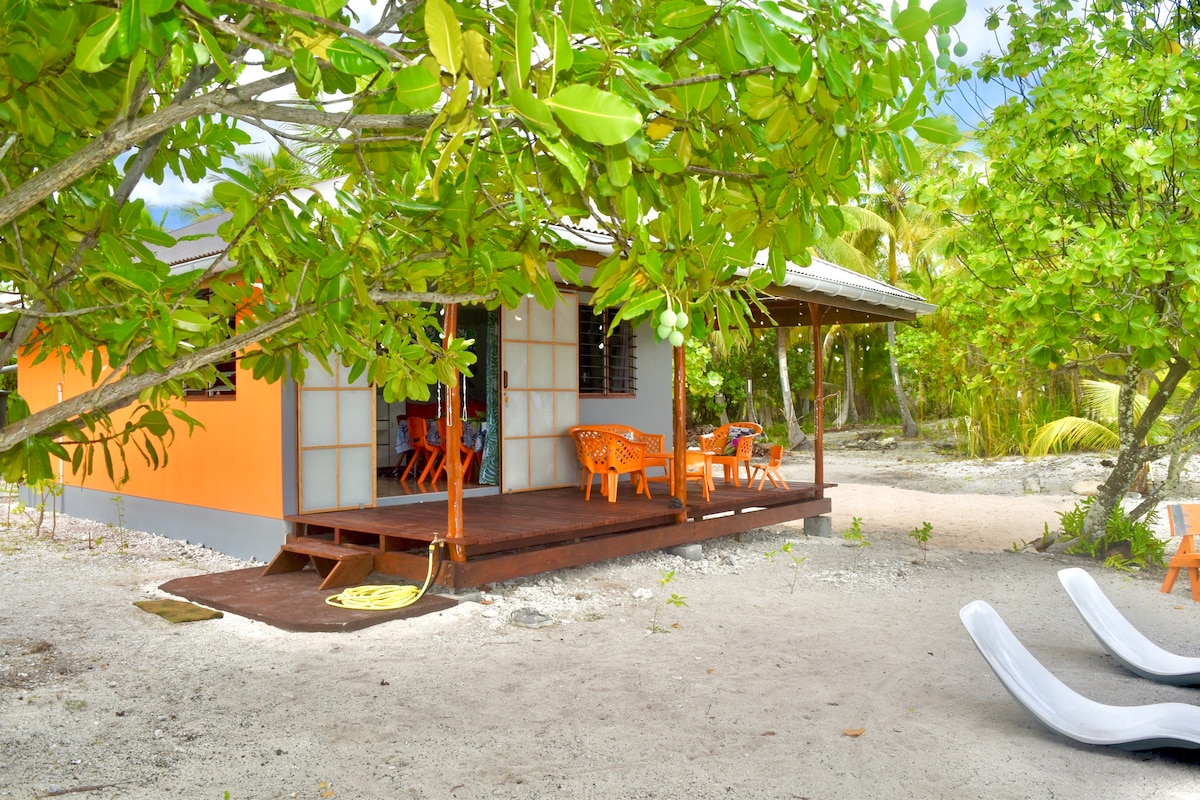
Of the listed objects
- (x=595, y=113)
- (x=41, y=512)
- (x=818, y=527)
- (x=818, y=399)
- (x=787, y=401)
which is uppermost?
(x=595, y=113)

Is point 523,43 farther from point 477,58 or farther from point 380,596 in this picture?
point 380,596

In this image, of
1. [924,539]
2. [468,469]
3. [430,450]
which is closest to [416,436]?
[430,450]

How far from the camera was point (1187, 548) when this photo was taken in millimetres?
6035

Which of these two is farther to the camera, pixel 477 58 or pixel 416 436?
pixel 416 436

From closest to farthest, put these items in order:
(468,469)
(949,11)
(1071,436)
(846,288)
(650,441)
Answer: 1. (949,11)
2. (846,288)
3. (468,469)
4. (650,441)
5. (1071,436)

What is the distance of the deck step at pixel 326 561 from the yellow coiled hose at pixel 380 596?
0.46ft

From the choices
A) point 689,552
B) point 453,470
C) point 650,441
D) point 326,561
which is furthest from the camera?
point 650,441

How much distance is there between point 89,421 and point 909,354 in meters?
13.8

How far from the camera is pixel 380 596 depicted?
5258 mm

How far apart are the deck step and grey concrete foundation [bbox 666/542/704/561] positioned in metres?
2.45

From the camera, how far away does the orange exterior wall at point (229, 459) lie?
6.49m

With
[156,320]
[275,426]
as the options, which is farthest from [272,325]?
[275,426]

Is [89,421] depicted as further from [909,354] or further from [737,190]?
[909,354]

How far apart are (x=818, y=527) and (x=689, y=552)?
216 centimetres
